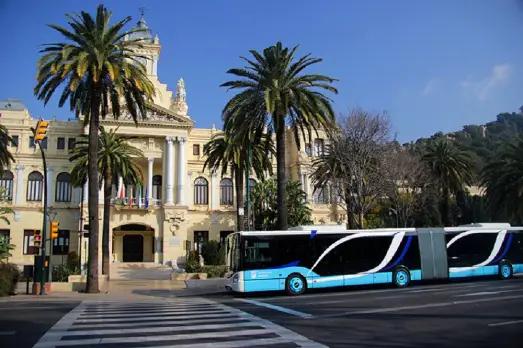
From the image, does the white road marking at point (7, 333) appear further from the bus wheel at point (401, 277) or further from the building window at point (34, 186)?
the building window at point (34, 186)

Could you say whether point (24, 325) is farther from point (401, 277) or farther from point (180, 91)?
point (180, 91)

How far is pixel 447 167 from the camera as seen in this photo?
48906 millimetres

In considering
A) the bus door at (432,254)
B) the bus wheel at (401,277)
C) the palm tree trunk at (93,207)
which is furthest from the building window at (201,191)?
the bus wheel at (401,277)

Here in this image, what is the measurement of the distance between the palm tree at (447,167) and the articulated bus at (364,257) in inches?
823

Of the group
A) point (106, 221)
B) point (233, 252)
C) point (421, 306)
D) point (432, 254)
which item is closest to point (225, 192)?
point (106, 221)

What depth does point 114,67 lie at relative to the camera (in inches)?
1064

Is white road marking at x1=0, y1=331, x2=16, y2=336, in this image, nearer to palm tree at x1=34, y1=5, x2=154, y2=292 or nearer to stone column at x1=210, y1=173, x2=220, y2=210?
palm tree at x1=34, y1=5, x2=154, y2=292

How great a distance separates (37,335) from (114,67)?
18.4m

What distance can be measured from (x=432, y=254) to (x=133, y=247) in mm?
41842

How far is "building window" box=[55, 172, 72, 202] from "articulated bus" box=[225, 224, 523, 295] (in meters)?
39.8

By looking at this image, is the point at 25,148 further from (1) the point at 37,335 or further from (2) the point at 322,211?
(1) the point at 37,335

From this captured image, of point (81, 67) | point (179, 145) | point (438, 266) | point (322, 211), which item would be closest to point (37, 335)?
point (81, 67)

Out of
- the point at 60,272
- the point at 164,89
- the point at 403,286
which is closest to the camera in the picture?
the point at 403,286

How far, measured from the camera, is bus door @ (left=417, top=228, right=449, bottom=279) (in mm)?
25906
